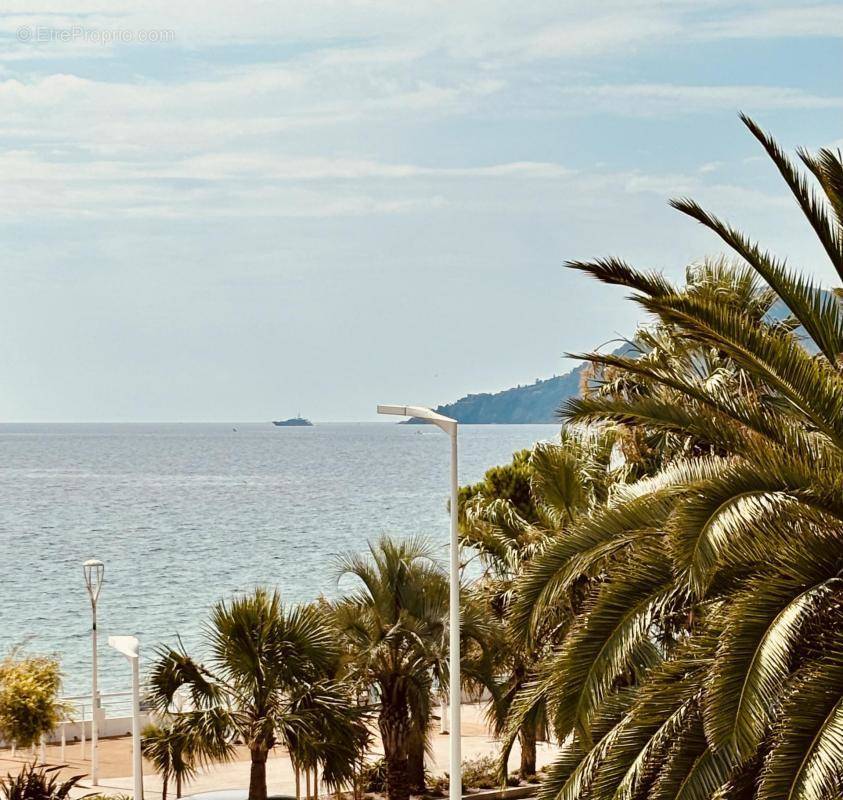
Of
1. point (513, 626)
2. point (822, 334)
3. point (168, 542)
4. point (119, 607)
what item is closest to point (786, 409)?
point (822, 334)

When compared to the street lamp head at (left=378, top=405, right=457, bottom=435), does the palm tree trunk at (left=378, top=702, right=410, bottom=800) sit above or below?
below

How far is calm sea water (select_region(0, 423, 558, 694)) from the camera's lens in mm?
67812

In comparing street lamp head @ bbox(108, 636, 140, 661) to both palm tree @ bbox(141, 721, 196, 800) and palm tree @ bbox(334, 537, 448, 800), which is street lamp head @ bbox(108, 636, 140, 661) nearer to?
palm tree @ bbox(141, 721, 196, 800)

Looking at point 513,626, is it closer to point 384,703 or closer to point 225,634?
point 225,634

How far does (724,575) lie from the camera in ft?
38.2

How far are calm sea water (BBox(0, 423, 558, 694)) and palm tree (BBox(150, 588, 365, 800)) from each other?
16430 millimetres

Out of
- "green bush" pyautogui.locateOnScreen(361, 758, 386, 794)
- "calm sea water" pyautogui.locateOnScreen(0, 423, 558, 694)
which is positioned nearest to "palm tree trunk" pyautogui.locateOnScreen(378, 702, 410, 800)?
"green bush" pyautogui.locateOnScreen(361, 758, 386, 794)

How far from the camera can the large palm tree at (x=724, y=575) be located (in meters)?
10.0

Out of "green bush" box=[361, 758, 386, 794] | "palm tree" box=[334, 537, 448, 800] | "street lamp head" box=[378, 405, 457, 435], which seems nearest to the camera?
"street lamp head" box=[378, 405, 457, 435]

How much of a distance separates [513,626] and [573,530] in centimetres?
107

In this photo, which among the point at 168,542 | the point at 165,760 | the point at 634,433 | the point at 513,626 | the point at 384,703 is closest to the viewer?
the point at 513,626

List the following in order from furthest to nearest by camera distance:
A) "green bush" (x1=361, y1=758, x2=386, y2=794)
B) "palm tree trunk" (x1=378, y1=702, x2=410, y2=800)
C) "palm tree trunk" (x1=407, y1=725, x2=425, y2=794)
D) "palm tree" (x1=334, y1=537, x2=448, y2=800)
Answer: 1. "green bush" (x1=361, y1=758, x2=386, y2=794)
2. "palm tree trunk" (x1=407, y1=725, x2=425, y2=794)
3. "palm tree trunk" (x1=378, y1=702, x2=410, y2=800)
4. "palm tree" (x1=334, y1=537, x2=448, y2=800)

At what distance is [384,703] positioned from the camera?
2144 cm

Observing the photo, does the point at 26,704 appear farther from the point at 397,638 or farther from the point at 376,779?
the point at 397,638
